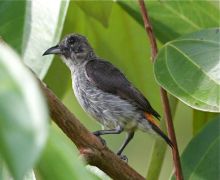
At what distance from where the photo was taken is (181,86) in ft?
4.72

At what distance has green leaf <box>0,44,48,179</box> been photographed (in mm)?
412

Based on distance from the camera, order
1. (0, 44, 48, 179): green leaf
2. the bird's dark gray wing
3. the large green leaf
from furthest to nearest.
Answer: the bird's dark gray wing → the large green leaf → (0, 44, 48, 179): green leaf

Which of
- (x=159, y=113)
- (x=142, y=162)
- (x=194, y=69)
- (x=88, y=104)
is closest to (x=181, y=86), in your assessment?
(x=194, y=69)

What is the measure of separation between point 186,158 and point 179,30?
Result: 0.46m

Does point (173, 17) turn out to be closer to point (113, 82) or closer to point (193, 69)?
point (193, 69)

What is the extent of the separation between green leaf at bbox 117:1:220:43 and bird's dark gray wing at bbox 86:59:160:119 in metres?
0.70

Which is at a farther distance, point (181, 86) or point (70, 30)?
point (70, 30)

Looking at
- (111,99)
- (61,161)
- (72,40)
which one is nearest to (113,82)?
(111,99)

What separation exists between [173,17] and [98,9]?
326 mm

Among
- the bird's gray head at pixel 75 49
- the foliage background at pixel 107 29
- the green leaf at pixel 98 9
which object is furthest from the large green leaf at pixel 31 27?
the bird's gray head at pixel 75 49

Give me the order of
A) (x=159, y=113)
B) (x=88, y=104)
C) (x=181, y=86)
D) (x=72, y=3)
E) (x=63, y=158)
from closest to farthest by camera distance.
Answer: (x=63, y=158)
(x=181, y=86)
(x=72, y=3)
(x=159, y=113)
(x=88, y=104)

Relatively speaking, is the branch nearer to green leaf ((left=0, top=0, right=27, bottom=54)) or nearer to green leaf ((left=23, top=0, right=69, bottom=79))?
green leaf ((left=23, top=0, right=69, bottom=79))

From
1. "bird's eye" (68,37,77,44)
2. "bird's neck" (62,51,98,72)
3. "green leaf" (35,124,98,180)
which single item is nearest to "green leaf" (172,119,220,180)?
"green leaf" (35,124,98,180)

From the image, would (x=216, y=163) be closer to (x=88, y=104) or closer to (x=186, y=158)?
(x=186, y=158)
